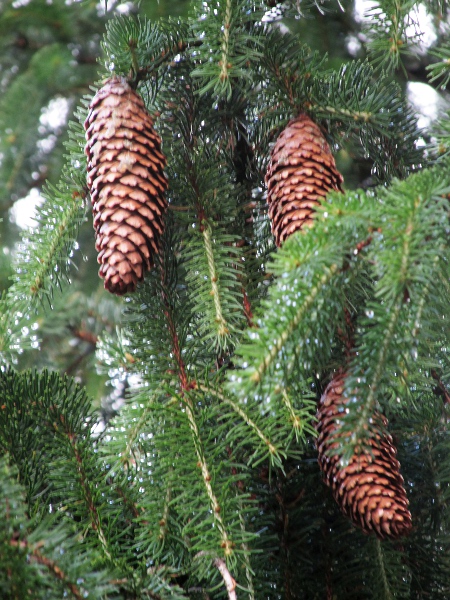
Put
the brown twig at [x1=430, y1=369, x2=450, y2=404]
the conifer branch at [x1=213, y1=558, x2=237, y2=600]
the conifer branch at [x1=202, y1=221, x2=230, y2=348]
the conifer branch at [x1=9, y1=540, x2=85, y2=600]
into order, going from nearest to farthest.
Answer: the conifer branch at [x1=9, y1=540, x2=85, y2=600] < the conifer branch at [x1=213, y1=558, x2=237, y2=600] < the conifer branch at [x1=202, y1=221, x2=230, y2=348] < the brown twig at [x1=430, y1=369, x2=450, y2=404]

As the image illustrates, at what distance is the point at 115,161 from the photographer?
0.76 m

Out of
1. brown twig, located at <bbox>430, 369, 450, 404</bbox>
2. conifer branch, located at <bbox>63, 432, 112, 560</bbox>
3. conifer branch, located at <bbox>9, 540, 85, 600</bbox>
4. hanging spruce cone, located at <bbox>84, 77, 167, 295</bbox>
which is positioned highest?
hanging spruce cone, located at <bbox>84, 77, 167, 295</bbox>

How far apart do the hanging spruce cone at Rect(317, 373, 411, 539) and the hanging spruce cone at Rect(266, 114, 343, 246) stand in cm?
20

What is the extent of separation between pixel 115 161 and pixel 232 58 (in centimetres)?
18

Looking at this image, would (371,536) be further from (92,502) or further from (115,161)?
(115,161)

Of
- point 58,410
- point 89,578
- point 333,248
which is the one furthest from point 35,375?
point 333,248

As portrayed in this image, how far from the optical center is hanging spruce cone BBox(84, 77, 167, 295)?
2.38 ft

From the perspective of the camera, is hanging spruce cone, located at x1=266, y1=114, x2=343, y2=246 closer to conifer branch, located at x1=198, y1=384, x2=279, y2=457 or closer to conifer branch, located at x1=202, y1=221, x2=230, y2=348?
conifer branch, located at x1=202, y1=221, x2=230, y2=348

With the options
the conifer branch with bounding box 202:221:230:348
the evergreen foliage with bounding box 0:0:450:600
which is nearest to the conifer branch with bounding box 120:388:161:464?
the evergreen foliage with bounding box 0:0:450:600

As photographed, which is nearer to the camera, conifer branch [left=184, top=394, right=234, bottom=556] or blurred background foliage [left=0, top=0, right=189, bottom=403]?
conifer branch [left=184, top=394, right=234, bottom=556]

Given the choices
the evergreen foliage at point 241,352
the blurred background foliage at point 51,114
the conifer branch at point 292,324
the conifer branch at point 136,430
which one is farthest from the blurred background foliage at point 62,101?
the conifer branch at point 292,324

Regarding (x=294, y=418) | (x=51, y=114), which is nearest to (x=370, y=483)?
(x=294, y=418)

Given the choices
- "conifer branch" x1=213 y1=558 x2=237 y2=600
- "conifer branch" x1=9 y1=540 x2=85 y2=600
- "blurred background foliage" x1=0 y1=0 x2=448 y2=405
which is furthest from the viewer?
"blurred background foliage" x1=0 y1=0 x2=448 y2=405

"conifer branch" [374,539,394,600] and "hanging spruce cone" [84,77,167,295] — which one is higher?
"hanging spruce cone" [84,77,167,295]
